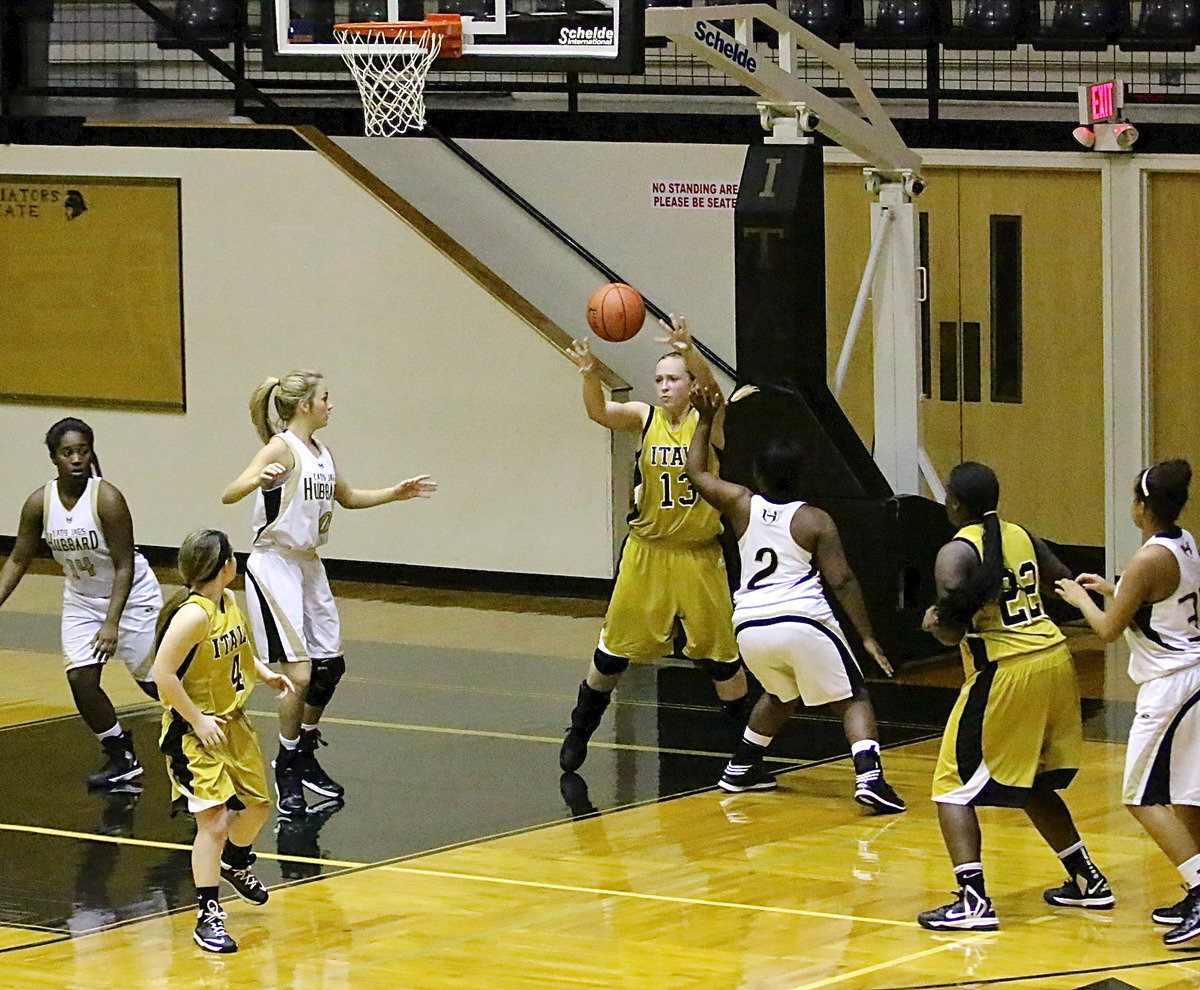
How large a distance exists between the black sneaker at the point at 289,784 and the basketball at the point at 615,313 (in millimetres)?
2387

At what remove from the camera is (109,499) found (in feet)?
32.2

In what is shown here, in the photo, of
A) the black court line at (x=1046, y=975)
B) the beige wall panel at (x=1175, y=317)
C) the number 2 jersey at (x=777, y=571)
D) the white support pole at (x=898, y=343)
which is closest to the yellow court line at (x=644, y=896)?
the black court line at (x=1046, y=975)

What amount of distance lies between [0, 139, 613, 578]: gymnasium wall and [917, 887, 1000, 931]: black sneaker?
7.16 metres

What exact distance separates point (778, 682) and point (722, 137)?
6.24 metres

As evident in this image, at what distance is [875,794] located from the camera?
902 centimetres

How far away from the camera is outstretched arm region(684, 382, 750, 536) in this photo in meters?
9.26

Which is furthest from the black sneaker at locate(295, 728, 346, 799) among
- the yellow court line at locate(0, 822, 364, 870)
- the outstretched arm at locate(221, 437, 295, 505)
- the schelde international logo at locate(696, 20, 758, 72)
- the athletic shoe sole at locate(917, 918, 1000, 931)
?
the schelde international logo at locate(696, 20, 758, 72)

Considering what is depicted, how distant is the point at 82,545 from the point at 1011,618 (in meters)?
4.25

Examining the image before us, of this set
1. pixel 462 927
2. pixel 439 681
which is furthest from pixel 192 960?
pixel 439 681

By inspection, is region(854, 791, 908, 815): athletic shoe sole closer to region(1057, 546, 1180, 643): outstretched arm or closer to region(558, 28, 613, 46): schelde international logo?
region(1057, 546, 1180, 643): outstretched arm

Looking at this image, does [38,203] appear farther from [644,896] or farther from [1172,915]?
[1172,915]

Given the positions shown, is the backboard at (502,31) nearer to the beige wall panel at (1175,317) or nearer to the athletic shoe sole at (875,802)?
the athletic shoe sole at (875,802)

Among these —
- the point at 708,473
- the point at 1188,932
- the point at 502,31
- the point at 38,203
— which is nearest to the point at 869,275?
the point at 502,31

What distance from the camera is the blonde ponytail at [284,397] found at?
9.28 m
